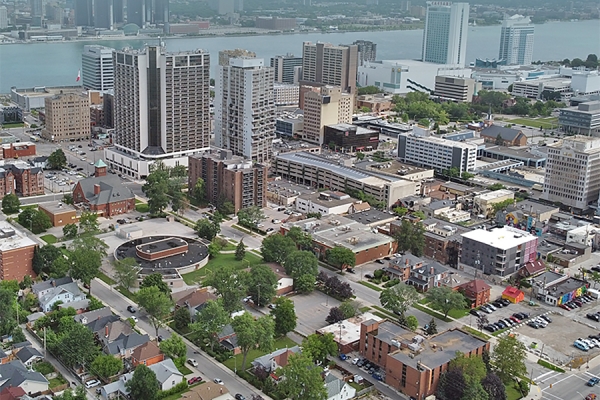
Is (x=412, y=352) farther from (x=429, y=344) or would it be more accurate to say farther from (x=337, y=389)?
(x=337, y=389)

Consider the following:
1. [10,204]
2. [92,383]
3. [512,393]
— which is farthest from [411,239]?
[10,204]

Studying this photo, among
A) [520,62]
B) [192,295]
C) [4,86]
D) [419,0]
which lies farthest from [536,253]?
[419,0]

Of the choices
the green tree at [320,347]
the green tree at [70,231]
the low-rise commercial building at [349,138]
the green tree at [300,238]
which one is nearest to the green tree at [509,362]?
the green tree at [320,347]

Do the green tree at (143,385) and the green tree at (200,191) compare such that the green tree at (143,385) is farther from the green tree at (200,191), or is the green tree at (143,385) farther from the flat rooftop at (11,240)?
the green tree at (200,191)

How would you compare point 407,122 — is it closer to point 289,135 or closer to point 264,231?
point 289,135

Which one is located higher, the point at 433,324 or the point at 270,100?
the point at 270,100

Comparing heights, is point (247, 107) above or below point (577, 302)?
above

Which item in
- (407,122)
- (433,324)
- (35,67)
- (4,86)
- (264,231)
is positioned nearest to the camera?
(433,324)
